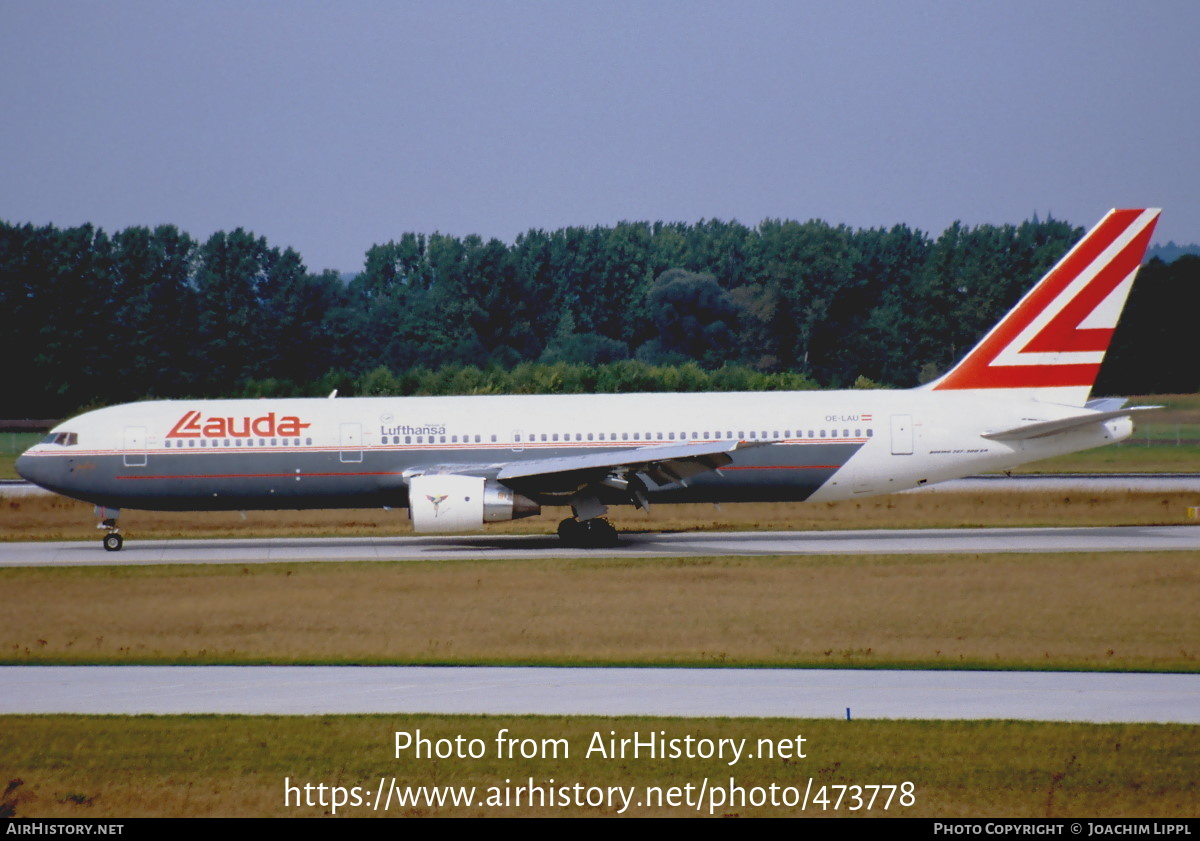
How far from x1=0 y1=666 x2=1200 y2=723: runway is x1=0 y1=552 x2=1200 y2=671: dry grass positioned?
93 cm

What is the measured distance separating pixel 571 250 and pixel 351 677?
105483mm

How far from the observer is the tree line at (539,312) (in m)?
79.8

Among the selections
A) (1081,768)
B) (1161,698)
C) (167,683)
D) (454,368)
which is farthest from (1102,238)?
(454,368)

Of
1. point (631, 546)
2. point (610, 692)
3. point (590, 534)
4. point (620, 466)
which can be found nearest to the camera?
point (610, 692)

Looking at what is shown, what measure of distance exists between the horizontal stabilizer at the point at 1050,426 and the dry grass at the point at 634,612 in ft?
16.8

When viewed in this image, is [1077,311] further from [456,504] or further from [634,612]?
[634,612]

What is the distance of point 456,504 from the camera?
32.0 m

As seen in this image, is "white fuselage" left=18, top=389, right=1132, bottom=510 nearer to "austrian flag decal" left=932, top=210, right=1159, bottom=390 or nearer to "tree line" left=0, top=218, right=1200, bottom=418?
"austrian flag decal" left=932, top=210, right=1159, bottom=390

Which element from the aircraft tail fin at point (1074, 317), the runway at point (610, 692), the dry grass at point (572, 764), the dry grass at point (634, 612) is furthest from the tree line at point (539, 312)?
the dry grass at point (572, 764)

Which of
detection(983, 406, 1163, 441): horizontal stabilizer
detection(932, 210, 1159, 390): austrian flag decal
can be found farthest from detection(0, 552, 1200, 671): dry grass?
detection(932, 210, 1159, 390): austrian flag decal

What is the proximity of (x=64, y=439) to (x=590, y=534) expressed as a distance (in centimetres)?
1432

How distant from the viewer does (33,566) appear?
30.1 metres

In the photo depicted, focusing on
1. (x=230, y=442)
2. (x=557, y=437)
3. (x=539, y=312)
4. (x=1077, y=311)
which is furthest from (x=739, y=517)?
(x=539, y=312)

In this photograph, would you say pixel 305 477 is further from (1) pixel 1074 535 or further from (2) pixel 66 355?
(2) pixel 66 355
